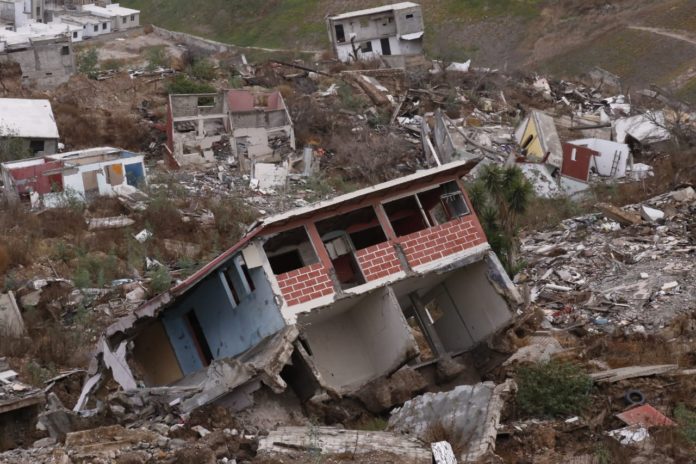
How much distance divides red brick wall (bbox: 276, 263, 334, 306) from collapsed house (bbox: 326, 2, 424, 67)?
30218 mm

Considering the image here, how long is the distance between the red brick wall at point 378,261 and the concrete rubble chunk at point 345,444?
281 cm

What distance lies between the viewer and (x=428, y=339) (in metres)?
14.0

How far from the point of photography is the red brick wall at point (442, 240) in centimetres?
1216

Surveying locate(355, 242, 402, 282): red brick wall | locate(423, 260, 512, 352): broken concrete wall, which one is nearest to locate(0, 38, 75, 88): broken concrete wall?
locate(423, 260, 512, 352): broken concrete wall

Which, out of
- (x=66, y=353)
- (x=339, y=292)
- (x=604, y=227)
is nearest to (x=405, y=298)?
(x=339, y=292)

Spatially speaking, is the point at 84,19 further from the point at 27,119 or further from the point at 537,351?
the point at 537,351

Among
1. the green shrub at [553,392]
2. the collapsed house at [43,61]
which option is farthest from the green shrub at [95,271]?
the collapsed house at [43,61]

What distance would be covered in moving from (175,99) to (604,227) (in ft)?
46.7

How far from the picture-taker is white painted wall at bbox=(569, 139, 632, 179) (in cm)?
2604

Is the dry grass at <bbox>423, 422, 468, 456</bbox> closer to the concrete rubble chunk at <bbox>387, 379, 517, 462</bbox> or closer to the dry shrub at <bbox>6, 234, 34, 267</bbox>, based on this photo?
the concrete rubble chunk at <bbox>387, 379, 517, 462</bbox>

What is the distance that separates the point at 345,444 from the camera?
909 centimetres

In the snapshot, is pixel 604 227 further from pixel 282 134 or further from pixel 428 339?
pixel 282 134

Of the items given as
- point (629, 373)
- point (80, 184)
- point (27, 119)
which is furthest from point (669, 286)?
point (27, 119)

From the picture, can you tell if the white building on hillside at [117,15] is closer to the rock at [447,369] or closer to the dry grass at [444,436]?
the rock at [447,369]
